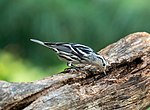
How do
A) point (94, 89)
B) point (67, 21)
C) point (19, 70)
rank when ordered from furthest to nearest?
1. point (67, 21)
2. point (19, 70)
3. point (94, 89)

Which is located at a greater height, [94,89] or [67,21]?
[67,21]

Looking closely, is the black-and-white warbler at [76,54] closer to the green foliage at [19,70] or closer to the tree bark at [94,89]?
the tree bark at [94,89]

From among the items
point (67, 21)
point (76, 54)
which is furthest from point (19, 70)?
point (76, 54)

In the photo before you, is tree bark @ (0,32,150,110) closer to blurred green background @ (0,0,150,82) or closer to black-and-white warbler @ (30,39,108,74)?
black-and-white warbler @ (30,39,108,74)

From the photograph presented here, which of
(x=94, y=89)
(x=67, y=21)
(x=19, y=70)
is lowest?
(x=94, y=89)

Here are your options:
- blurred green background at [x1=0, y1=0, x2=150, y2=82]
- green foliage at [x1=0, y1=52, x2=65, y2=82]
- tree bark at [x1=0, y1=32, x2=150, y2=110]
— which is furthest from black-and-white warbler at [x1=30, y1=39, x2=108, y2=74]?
blurred green background at [x1=0, y1=0, x2=150, y2=82]

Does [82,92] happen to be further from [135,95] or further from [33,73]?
Result: [33,73]

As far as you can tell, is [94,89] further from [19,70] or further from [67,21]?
[67,21]
